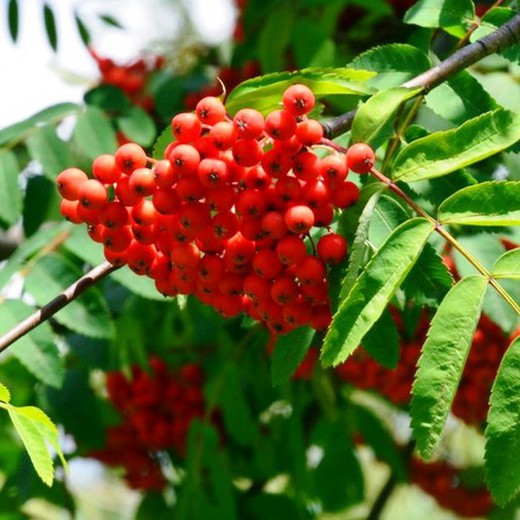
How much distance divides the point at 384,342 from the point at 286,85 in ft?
1.41

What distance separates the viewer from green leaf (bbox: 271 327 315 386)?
1.49 meters

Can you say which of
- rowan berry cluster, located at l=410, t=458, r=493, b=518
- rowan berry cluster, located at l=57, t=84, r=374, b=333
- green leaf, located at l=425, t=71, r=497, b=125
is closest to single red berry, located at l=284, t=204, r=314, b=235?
rowan berry cluster, located at l=57, t=84, r=374, b=333

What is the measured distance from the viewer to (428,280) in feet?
4.39

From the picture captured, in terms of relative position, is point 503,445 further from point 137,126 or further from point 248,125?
point 137,126

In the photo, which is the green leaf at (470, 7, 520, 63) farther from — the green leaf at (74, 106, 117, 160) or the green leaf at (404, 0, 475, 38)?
the green leaf at (74, 106, 117, 160)

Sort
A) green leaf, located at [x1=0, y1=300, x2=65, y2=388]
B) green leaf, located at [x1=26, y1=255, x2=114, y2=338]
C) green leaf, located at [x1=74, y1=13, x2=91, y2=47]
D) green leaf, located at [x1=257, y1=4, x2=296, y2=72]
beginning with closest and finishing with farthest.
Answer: green leaf, located at [x1=0, y1=300, x2=65, y2=388], green leaf, located at [x1=26, y1=255, x2=114, y2=338], green leaf, located at [x1=257, y1=4, x2=296, y2=72], green leaf, located at [x1=74, y1=13, x2=91, y2=47]

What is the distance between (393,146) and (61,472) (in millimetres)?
1610

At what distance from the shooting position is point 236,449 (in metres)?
2.90

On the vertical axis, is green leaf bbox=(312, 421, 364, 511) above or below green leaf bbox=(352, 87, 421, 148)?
below

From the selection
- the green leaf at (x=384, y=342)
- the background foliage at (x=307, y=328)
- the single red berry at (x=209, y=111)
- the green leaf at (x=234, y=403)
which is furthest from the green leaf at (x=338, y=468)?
the single red berry at (x=209, y=111)

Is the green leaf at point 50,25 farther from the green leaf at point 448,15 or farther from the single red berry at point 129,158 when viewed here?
the single red berry at point 129,158

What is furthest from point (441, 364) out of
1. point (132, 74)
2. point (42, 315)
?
point (132, 74)

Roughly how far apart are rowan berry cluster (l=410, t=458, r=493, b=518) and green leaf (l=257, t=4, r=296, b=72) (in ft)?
5.22

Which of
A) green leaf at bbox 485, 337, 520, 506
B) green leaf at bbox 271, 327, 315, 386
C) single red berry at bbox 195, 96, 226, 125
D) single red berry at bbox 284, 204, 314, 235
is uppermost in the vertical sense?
single red berry at bbox 195, 96, 226, 125
